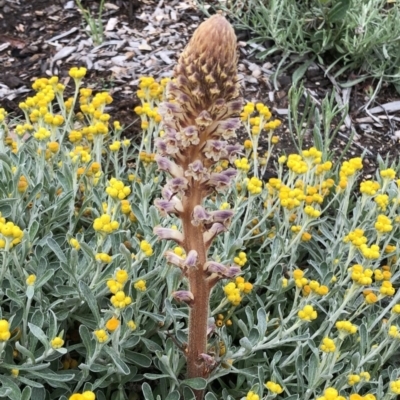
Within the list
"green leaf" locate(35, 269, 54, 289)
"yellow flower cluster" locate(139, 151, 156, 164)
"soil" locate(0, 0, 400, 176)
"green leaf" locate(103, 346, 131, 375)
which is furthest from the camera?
"soil" locate(0, 0, 400, 176)

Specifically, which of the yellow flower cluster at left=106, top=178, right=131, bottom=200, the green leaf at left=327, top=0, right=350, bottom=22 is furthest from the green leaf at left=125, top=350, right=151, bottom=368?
the green leaf at left=327, top=0, right=350, bottom=22

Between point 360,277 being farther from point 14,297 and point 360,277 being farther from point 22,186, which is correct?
point 22,186

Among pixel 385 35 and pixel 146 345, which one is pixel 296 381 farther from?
pixel 385 35

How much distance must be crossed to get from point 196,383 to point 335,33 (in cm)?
341

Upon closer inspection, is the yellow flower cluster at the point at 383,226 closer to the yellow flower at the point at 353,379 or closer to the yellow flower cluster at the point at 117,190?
the yellow flower at the point at 353,379

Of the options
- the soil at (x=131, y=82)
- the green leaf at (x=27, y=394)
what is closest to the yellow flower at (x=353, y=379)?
the green leaf at (x=27, y=394)

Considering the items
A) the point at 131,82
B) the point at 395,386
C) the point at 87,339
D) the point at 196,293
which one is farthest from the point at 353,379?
the point at 131,82

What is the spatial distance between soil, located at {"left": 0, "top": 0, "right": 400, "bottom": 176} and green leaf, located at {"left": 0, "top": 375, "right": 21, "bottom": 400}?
2126 millimetres

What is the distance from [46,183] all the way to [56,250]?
710mm

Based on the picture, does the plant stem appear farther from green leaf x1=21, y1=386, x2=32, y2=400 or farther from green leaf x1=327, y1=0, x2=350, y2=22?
green leaf x1=327, y1=0, x2=350, y2=22

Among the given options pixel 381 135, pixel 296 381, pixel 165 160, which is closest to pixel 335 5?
pixel 381 135

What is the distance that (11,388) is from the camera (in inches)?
78.8

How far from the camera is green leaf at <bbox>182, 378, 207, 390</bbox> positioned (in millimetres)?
2176

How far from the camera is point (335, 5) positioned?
15.1 ft
